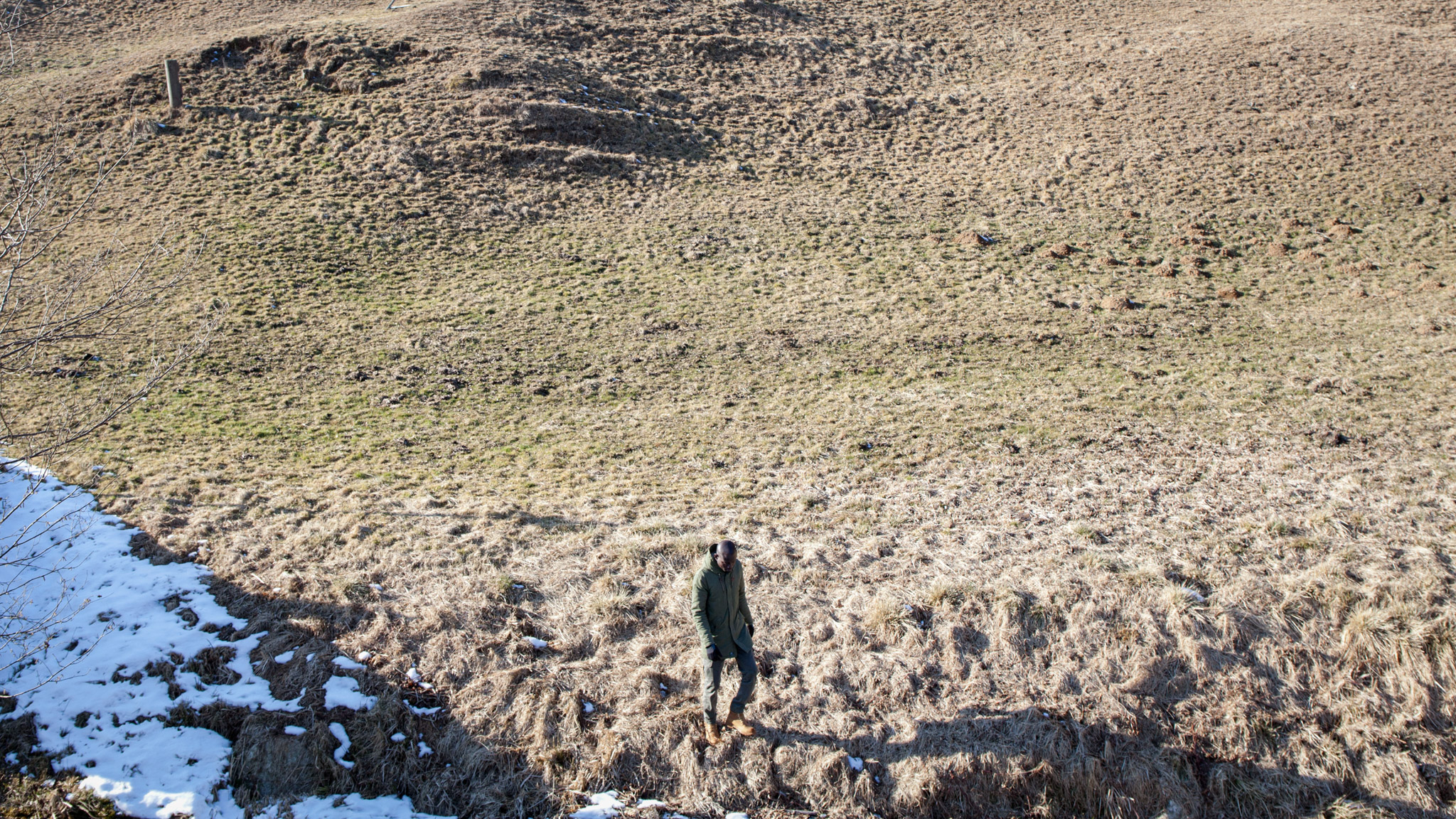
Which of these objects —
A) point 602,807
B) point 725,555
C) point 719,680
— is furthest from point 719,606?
point 602,807

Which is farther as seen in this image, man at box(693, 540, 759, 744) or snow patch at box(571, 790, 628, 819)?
man at box(693, 540, 759, 744)

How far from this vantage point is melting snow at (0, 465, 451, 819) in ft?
21.4

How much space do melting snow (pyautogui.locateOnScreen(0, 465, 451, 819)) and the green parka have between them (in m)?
2.94

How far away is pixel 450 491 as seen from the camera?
39.6 feet

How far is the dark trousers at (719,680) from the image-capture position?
7.08 m

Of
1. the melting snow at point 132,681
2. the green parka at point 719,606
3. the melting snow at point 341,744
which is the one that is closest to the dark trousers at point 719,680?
the green parka at point 719,606

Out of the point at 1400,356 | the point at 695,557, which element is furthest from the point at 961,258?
the point at 695,557

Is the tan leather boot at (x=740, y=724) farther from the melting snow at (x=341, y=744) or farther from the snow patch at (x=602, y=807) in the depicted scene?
the melting snow at (x=341, y=744)

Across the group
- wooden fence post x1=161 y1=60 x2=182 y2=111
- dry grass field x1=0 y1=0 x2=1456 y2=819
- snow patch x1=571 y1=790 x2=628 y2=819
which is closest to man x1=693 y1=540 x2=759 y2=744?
dry grass field x1=0 y1=0 x2=1456 y2=819

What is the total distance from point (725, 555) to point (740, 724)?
1.88 metres

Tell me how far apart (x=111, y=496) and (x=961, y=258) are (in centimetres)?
2097

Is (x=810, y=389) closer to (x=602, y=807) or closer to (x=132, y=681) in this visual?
(x=602, y=807)

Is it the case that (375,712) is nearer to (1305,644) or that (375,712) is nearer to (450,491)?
(450,491)

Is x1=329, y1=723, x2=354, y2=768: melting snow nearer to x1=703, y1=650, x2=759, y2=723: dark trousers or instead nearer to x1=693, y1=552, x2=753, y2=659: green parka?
x1=703, y1=650, x2=759, y2=723: dark trousers
